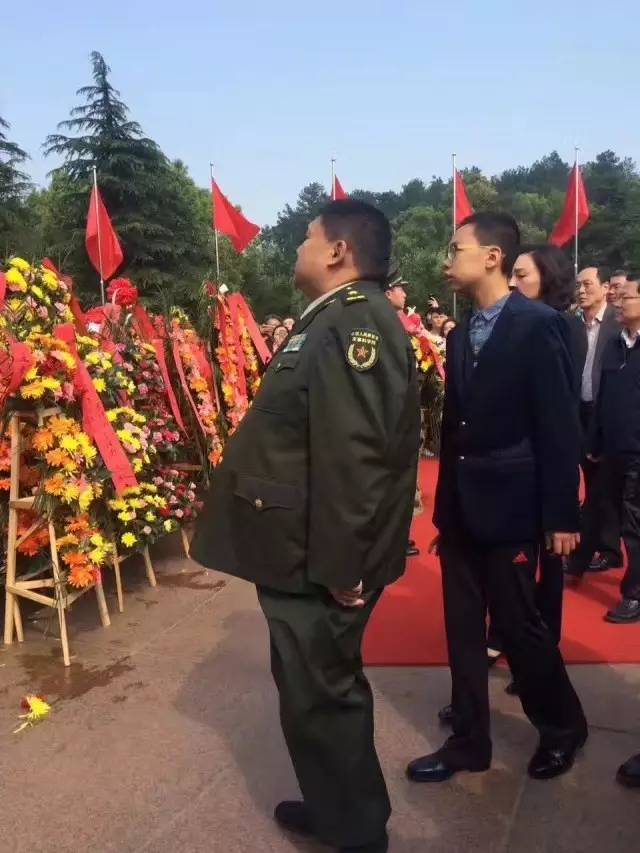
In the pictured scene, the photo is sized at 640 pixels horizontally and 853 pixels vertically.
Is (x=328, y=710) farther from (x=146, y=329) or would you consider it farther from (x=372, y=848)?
(x=146, y=329)

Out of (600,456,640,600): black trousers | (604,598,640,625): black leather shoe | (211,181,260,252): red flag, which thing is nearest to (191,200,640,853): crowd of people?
(604,598,640,625): black leather shoe

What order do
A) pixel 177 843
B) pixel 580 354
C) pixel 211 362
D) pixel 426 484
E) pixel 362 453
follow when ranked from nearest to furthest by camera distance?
1. pixel 362 453
2. pixel 177 843
3. pixel 580 354
4. pixel 211 362
5. pixel 426 484

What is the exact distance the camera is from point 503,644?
251cm

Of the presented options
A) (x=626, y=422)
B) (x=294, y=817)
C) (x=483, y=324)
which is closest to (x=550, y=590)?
(x=483, y=324)

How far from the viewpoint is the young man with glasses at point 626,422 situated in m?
3.88

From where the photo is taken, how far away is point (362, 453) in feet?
6.11

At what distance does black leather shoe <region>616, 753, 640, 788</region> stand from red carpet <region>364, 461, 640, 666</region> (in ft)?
3.12

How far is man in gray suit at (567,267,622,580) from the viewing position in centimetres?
446

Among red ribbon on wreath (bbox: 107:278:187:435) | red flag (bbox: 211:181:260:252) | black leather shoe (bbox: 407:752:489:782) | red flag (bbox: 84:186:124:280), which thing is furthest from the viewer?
red flag (bbox: 211:181:260:252)

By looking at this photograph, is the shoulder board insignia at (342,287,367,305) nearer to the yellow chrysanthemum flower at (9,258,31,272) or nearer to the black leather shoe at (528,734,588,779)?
the black leather shoe at (528,734,588,779)

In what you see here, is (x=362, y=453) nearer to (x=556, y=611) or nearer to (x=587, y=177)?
(x=556, y=611)

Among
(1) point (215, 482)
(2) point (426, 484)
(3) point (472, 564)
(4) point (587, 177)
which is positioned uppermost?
(4) point (587, 177)

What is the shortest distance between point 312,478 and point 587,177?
62.7 m

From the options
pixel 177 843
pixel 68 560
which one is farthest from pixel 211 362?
pixel 177 843
